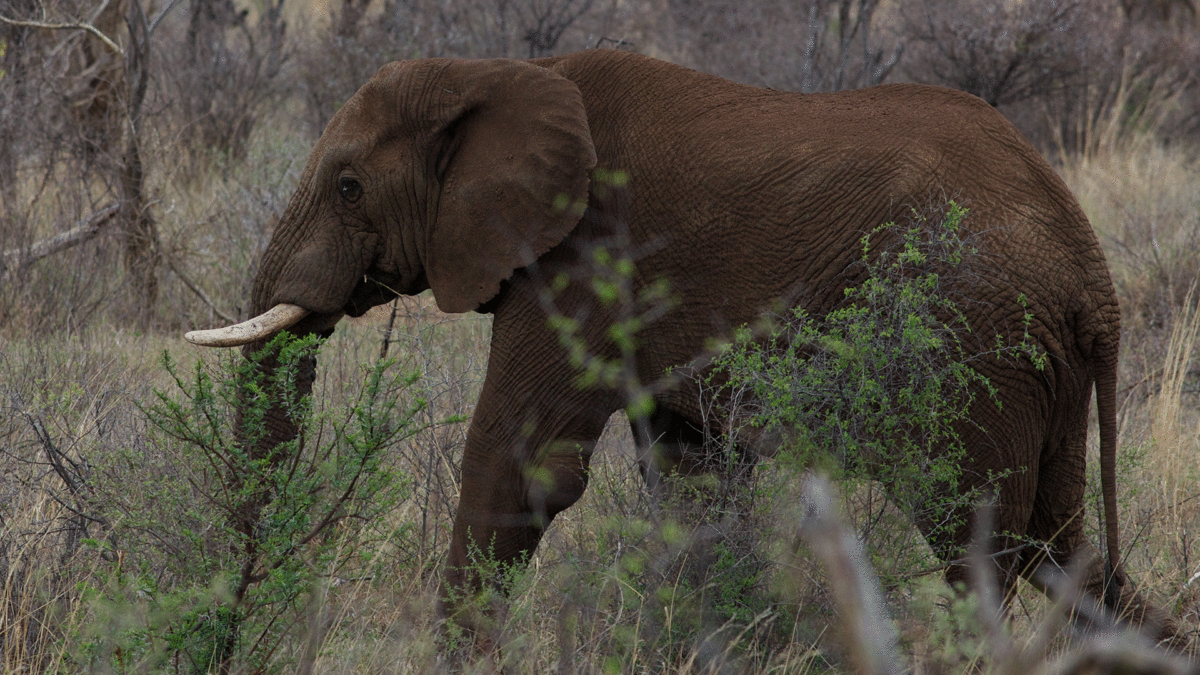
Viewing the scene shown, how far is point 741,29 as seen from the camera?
16.5 meters

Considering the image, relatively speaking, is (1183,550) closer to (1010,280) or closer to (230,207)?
(1010,280)

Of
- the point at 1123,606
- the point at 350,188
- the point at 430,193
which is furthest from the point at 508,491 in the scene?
the point at 1123,606

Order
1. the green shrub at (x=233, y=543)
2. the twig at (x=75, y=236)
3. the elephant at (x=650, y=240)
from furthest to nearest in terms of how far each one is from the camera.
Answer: the twig at (x=75, y=236)
the elephant at (x=650, y=240)
the green shrub at (x=233, y=543)

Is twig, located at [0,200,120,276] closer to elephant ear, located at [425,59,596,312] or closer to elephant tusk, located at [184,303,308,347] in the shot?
elephant tusk, located at [184,303,308,347]

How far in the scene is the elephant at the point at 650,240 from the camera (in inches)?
136

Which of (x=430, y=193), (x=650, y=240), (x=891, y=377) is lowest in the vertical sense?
(x=891, y=377)

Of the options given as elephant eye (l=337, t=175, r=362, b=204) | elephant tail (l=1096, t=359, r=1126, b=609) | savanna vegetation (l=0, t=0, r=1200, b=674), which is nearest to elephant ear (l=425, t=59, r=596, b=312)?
elephant eye (l=337, t=175, r=362, b=204)

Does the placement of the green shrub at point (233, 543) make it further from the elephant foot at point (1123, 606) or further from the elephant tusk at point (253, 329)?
the elephant foot at point (1123, 606)

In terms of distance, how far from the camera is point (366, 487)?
3727mm

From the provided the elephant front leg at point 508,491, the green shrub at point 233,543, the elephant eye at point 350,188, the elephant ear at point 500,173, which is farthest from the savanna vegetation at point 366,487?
the elephant eye at point 350,188

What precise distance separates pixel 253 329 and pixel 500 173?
920 mm

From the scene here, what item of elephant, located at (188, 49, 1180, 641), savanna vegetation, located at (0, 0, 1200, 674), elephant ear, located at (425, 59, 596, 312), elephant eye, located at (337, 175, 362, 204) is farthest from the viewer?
elephant eye, located at (337, 175, 362, 204)

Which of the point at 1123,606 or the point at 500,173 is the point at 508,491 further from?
the point at 1123,606

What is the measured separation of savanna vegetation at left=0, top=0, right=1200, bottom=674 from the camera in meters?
3.29
